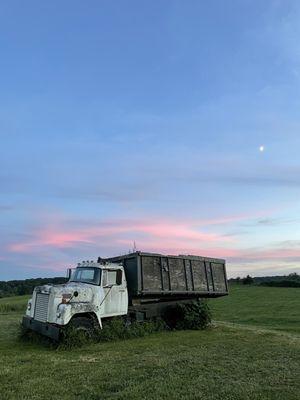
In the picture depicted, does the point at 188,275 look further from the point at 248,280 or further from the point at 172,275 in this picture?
the point at 248,280

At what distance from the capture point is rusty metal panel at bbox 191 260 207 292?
67.3 feet

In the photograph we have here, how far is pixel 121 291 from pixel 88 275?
4.17 feet

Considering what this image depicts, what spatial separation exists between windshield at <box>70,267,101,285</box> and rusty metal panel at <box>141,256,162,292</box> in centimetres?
199

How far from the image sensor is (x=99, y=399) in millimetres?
7859

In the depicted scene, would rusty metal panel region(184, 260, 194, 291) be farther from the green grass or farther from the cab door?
the green grass

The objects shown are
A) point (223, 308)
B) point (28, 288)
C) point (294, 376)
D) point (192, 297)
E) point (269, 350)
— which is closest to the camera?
point (294, 376)

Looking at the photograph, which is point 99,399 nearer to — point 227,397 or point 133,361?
point 227,397

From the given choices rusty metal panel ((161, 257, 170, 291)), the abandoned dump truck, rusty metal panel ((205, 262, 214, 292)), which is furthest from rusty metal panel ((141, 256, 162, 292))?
rusty metal panel ((205, 262, 214, 292))

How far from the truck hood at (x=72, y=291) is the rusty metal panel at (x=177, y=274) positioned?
13.7 ft

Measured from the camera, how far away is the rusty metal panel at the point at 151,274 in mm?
17984

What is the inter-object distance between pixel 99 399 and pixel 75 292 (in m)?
7.66

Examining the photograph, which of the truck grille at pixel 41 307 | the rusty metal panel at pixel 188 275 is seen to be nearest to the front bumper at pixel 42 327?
the truck grille at pixel 41 307

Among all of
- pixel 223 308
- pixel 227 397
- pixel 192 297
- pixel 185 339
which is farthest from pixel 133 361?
pixel 223 308

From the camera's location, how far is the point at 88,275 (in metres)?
16.8
